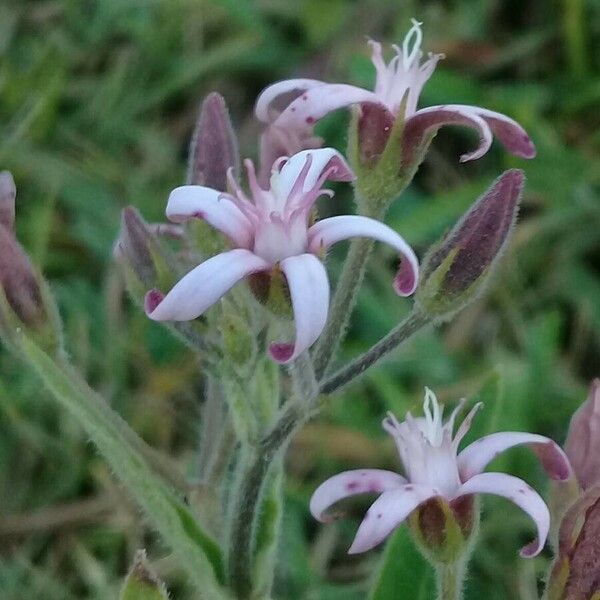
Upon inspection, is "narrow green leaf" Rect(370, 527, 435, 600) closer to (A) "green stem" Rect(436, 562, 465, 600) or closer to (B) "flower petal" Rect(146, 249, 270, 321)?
(A) "green stem" Rect(436, 562, 465, 600)

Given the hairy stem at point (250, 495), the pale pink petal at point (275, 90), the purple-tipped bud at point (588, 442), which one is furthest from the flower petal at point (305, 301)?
the purple-tipped bud at point (588, 442)

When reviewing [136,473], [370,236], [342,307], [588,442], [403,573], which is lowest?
[403,573]

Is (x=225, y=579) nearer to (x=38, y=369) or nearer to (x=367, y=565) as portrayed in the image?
(x=38, y=369)

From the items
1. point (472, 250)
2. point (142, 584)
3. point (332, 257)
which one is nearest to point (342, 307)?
point (472, 250)

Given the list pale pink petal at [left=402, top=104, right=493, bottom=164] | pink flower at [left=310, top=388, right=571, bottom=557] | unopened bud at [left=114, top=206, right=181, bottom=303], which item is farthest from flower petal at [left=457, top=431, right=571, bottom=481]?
unopened bud at [left=114, top=206, right=181, bottom=303]

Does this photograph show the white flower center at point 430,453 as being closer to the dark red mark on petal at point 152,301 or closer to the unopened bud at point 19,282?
the dark red mark on petal at point 152,301

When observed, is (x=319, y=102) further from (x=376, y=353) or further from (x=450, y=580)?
(x=450, y=580)
